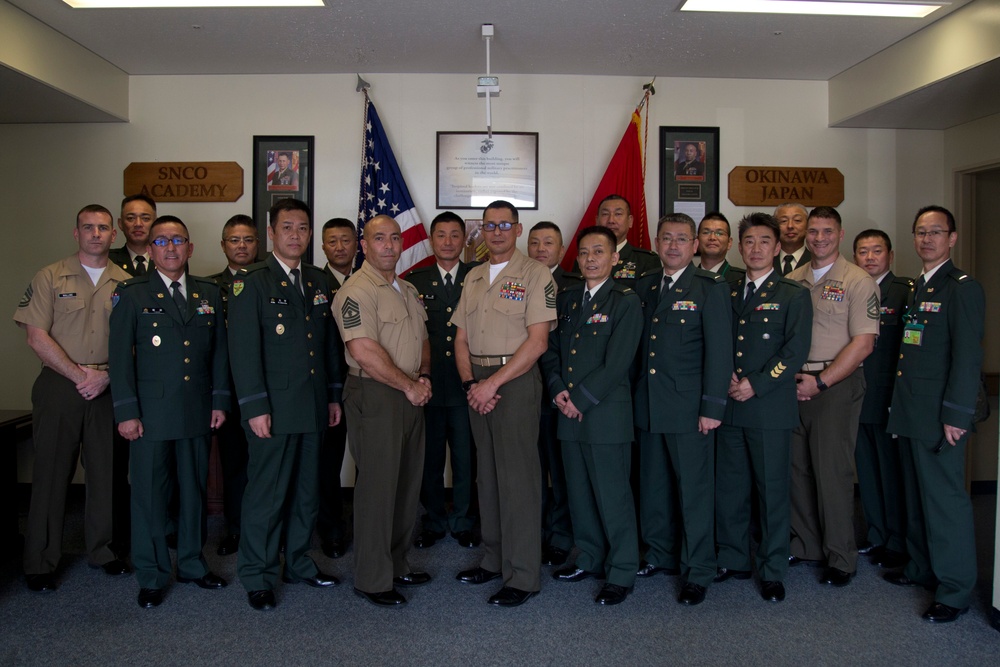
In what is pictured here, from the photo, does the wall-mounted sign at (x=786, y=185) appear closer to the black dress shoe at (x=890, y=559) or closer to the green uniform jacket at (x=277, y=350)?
the black dress shoe at (x=890, y=559)

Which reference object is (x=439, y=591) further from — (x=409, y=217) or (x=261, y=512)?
(x=409, y=217)

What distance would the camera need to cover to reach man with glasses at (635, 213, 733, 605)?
3.07 metres

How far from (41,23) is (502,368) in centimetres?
342

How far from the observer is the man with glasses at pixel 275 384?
300 centimetres

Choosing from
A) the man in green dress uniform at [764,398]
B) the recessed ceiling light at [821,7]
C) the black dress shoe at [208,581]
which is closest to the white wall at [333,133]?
the recessed ceiling light at [821,7]

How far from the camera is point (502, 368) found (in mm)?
3010

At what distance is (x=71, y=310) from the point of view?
3346mm

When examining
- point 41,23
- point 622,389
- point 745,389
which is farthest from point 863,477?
point 41,23

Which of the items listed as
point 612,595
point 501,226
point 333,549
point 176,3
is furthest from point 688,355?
point 176,3

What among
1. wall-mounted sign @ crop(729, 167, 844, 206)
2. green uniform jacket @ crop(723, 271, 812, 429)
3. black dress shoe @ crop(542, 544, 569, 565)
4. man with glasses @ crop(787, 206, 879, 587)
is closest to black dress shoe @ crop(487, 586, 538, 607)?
black dress shoe @ crop(542, 544, 569, 565)

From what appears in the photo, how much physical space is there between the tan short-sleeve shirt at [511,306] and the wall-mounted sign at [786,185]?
2.64 meters

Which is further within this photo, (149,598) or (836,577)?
(836,577)

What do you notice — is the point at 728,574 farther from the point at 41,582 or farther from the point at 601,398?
the point at 41,582

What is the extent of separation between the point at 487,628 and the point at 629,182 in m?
3.20
